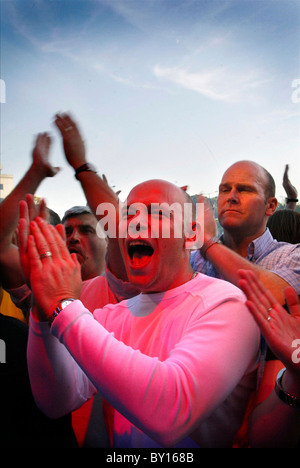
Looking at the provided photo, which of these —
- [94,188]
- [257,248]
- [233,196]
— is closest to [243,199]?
[233,196]

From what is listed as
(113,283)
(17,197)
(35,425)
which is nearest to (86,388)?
A: (35,425)

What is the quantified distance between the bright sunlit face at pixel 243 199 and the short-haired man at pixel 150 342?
182 mm

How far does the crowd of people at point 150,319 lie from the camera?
778 millimetres

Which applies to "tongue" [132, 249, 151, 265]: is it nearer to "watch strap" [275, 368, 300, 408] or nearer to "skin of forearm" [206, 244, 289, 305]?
"skin of forearm" [206, 244, 289, 305]

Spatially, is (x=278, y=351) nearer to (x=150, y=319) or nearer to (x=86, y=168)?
(x=150, y=319)

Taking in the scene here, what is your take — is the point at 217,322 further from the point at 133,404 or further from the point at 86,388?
the point at 86,388

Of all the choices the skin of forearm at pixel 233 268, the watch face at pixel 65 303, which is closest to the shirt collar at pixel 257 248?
the skin of forearm at pixel 233 268

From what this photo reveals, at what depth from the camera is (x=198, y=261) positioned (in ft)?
4.42

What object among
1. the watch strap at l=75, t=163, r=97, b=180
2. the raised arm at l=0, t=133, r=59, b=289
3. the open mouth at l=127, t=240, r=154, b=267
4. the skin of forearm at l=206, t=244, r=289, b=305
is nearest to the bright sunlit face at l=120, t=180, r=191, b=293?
the open mouth at l=127, t=240, r=154, b=267

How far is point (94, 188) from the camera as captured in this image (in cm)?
122

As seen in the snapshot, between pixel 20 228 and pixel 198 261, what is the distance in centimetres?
71

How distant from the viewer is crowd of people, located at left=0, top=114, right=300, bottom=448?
778mm

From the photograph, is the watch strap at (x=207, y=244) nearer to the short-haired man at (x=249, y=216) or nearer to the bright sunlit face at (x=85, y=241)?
the short-haired man at (x=249, y=216)

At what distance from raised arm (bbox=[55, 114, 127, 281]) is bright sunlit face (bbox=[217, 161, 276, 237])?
0.40 m
